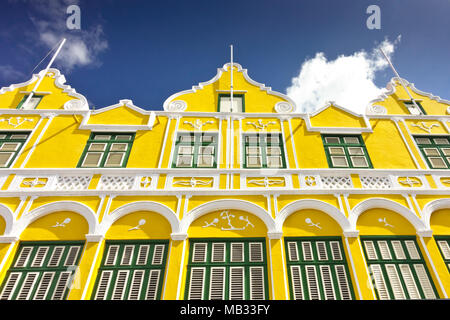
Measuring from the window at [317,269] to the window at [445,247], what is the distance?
301 centimetres

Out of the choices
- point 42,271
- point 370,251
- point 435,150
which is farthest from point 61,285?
point 435,150

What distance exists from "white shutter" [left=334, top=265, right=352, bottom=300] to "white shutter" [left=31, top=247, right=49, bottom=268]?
845cm

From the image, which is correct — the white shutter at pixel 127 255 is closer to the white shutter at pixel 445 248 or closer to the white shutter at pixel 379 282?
the white shutter at pixel 379 282

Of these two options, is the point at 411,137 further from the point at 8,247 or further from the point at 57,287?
the point at 8,247

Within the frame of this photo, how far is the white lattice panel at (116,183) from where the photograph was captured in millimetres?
10156

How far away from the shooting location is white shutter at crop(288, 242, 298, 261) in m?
8.89

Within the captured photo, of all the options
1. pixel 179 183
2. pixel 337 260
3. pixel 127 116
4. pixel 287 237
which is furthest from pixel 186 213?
pixel 127 116

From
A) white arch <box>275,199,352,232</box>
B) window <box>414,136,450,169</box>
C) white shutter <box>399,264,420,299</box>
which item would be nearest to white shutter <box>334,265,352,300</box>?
white arch <box>275,199,352,232</box>

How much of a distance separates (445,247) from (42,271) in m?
11.9

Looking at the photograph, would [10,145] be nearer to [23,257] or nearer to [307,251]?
[23,257]

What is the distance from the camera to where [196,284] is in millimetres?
8422

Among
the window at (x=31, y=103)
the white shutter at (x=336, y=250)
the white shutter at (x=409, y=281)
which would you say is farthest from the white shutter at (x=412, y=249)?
the window at (x=31, y=103)

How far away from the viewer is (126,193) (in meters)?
9.93

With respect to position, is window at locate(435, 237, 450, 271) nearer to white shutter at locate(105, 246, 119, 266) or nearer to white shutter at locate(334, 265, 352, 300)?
white shutter at locate(334, 265, 352, 300)
